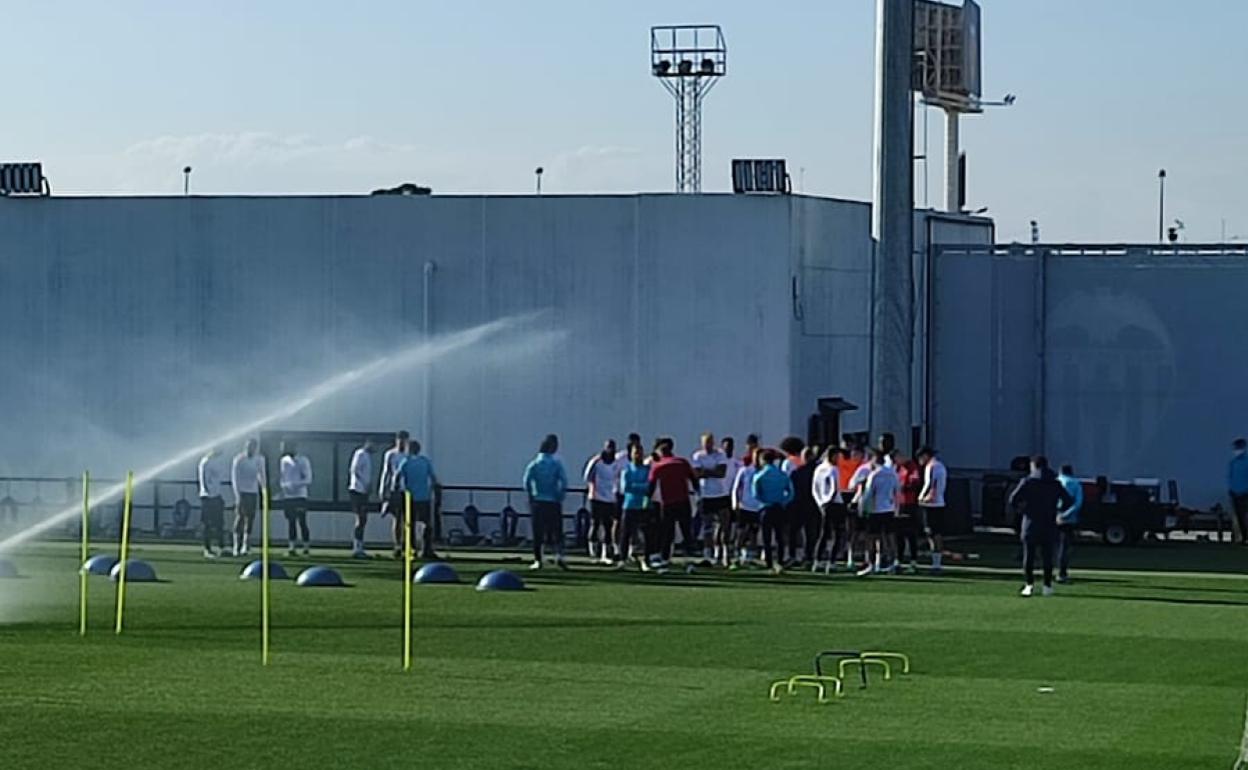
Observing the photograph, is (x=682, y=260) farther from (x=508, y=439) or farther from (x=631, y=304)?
(x=508, y=439)

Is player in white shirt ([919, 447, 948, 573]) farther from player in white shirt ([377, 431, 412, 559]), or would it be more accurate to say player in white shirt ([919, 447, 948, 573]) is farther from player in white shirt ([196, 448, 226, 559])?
player in white shirt ([196, 448, 226, 559])

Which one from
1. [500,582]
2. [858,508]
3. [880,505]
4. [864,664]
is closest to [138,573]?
[500,582]

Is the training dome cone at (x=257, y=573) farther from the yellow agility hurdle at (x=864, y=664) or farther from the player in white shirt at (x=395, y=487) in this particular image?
the yellow agility hurdle at (x=864, y=664)

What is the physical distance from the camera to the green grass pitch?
57.7ft

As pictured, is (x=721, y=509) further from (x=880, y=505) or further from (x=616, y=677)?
(x=616, y=677)

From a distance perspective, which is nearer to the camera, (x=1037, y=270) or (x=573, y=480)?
(x=573, y=480)

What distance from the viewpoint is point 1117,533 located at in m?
45.0

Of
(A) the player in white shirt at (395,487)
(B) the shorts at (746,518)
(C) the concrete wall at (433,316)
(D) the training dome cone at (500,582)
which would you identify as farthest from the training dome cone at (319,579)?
(C) the concrete wall at (433,316)

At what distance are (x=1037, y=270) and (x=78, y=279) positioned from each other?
18507 millimetres

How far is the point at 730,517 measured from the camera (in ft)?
126

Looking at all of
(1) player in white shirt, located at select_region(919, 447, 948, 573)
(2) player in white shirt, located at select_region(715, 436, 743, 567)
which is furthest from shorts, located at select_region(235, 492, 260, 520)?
(1) player in white shirt, located at select_region(919, 447, 948, 573)

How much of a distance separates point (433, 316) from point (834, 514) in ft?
34.8

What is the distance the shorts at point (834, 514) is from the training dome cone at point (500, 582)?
18.3 ft

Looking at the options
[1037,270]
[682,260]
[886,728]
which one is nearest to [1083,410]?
[1037,270]
